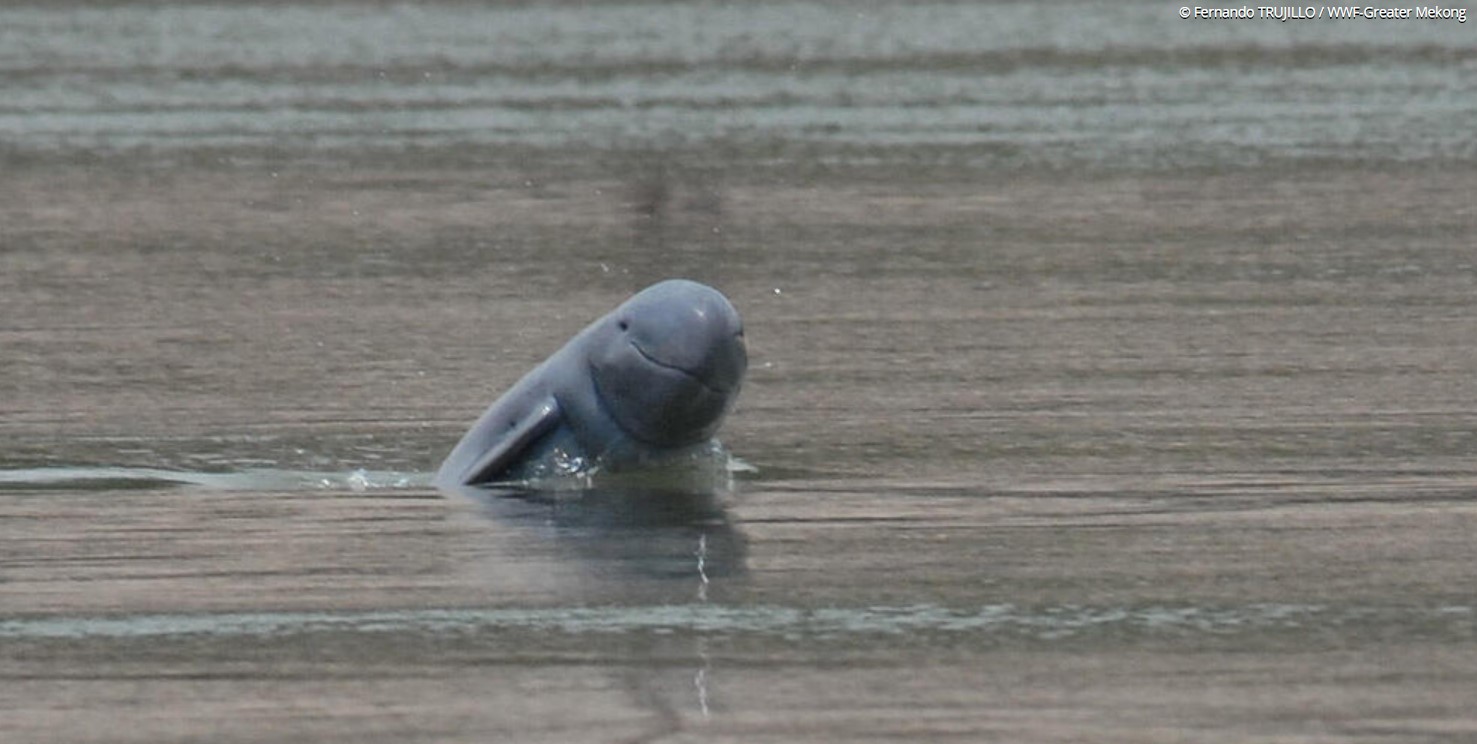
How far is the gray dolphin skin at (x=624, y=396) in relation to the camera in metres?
12.9

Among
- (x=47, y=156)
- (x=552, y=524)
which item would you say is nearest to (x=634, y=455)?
(x=552, y=524)

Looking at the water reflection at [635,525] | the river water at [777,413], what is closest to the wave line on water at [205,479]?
the river water at [777,413]

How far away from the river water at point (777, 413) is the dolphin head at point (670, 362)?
0.29 metres

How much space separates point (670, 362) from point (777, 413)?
2267 mm

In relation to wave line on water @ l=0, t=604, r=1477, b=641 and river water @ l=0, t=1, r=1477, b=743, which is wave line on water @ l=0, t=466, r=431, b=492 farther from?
wave line on water @ l=0, t=604, r=1477, b=641

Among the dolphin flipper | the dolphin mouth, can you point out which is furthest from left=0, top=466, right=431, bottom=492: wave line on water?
the dolphin mouth

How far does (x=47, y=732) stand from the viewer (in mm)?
9383

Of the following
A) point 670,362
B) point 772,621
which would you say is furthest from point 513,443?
point 772,621

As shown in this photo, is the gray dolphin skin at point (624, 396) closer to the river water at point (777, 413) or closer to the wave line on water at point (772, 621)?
the river water at point (777, 413)

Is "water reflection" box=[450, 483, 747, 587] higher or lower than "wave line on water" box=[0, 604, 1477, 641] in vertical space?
higher

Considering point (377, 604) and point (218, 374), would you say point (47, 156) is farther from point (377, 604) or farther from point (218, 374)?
point (377, 604)

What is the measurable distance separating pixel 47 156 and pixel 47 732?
1877 centimetres

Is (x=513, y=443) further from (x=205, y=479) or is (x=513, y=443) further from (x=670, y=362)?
(x=205, y=479)

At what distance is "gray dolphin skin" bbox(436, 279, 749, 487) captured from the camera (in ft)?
42.5
